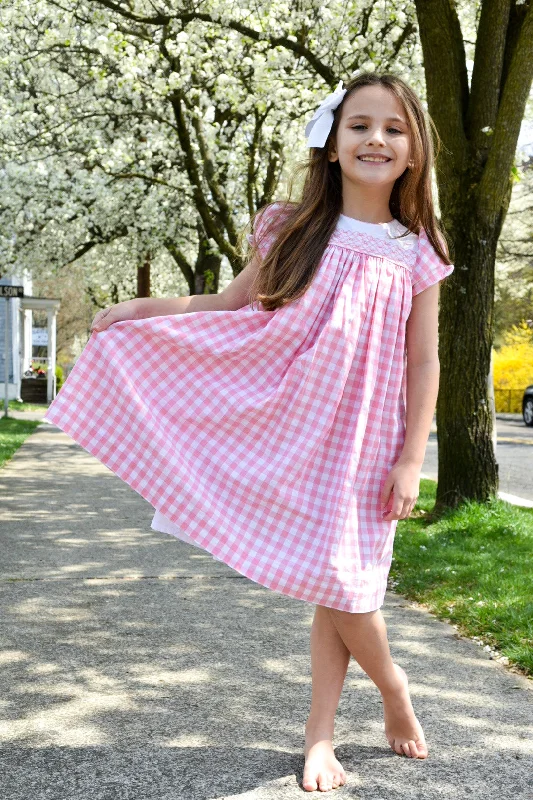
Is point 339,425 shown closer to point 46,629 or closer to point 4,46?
point 46,629

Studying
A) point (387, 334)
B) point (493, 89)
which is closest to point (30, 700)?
point (387, 334)

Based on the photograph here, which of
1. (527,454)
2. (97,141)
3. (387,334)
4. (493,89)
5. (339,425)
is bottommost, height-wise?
(527,454)

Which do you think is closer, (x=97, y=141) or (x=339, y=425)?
(x=339, y=425)

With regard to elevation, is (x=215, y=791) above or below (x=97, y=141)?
below

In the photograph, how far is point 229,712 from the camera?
333 centimetres

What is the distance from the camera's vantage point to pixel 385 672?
2943 mm

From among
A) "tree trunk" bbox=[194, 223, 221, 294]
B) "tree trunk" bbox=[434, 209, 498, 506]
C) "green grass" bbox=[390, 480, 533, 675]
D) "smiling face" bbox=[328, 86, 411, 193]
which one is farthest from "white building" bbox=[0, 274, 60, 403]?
"smiling face" bbox=[328, 86, 411, 193]

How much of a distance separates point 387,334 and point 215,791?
4.22 feet

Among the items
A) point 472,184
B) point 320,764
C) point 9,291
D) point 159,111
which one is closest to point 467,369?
point 472,184

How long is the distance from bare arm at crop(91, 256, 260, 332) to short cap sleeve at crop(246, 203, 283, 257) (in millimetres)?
49

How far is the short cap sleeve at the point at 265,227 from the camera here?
3129 mm

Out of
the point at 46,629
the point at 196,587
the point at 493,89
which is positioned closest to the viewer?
the point at 46,629

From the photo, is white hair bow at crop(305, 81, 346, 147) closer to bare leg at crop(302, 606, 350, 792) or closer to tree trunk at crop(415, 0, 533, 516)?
bare leg at crop(302, 606, 350, 792)

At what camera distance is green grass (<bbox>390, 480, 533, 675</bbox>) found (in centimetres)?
450
